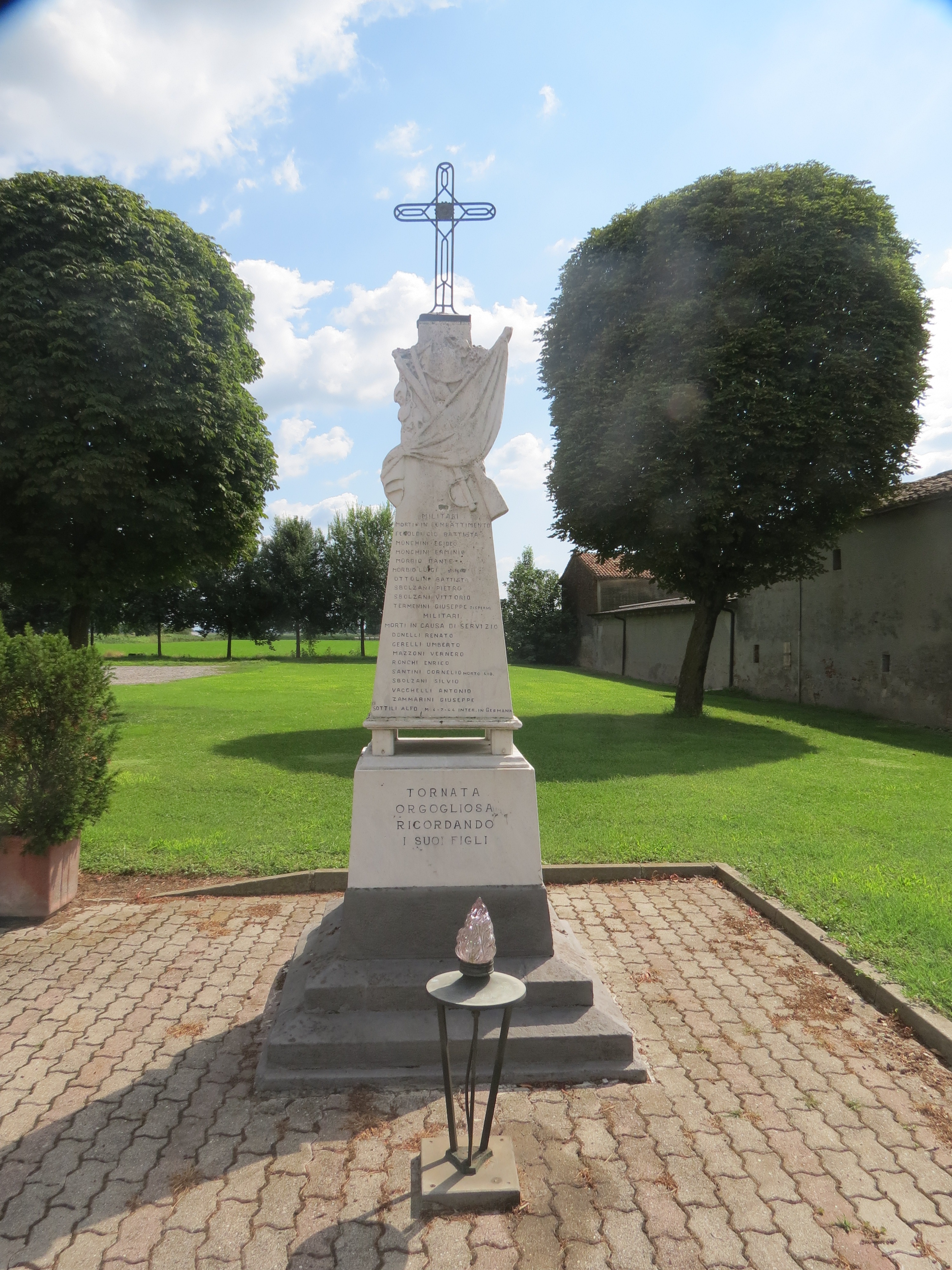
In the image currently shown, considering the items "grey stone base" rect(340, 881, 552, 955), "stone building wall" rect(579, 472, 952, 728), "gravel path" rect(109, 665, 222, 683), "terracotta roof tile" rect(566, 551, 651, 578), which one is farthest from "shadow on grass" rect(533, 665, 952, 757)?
"gravel path" rect(109, 665, 222, 683)

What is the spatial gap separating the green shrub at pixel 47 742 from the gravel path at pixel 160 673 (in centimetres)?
2374

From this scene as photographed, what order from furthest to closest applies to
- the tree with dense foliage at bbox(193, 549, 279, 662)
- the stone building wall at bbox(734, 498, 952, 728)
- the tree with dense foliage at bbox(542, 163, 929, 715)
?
the tree with dense foliage at bbox(193, 549, 279, 662) → the stone building wall at bbox(734, 498, 952, 728) → the tree with dense foliage at bbox(542, 163, 929, 715)

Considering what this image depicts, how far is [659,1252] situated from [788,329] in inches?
639

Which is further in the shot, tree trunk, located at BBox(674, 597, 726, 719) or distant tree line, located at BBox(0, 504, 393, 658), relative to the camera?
distant tree line, located at BBox(0, 504, 393, 658)

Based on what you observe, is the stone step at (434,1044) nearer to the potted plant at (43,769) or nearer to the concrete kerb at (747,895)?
the concrete kerb at (747,895)

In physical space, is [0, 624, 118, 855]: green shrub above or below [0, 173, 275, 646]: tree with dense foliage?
below

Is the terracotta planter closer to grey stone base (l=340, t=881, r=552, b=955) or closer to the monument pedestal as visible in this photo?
the monument pedestal

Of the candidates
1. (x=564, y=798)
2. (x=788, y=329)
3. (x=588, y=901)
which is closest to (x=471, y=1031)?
(x=588, y=901)

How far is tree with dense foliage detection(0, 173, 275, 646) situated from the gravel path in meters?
14.1

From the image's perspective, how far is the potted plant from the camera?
6059 mm

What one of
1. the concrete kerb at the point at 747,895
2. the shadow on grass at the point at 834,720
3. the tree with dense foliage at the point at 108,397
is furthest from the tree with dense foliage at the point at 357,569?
the concrete kerb at the point at 747,895

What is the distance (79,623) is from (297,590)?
34.8 m

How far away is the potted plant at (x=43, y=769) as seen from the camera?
6.06 m

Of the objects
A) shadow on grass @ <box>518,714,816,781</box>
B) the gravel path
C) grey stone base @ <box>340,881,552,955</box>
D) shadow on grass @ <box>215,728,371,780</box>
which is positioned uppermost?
grey stone base @ <box>340,881,552,955</box>
